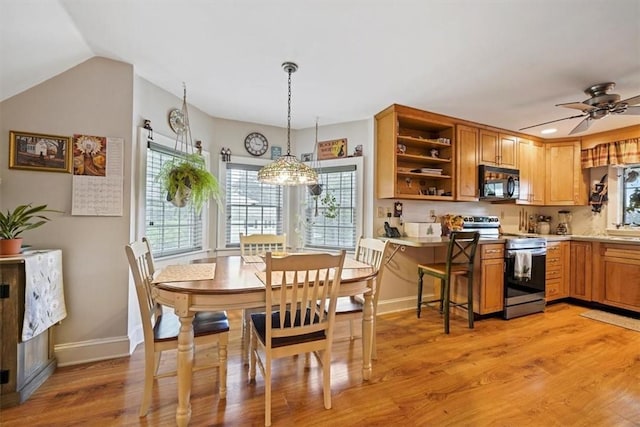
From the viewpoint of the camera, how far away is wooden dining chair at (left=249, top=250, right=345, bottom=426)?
1549 millimetres

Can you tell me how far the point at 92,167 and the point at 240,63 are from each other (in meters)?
1.43

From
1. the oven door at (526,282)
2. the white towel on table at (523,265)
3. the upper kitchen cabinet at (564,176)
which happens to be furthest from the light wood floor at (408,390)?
the upper kitchen cabinet at (564,176)

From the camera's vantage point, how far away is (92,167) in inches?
88.1

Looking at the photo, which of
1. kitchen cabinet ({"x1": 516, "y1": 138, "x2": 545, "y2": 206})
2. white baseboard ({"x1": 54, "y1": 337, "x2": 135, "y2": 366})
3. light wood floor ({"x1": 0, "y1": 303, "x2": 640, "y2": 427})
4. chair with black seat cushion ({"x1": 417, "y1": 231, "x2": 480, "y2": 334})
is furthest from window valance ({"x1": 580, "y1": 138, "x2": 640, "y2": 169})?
white baseboard ({"x1": 54, "y1": 337, "x2": 135, "y2": 366})

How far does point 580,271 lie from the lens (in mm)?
3762

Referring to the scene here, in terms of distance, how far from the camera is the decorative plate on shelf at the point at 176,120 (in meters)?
2.95

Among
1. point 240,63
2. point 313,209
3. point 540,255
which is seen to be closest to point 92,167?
point 240,63

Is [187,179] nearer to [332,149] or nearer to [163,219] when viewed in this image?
[163,219]

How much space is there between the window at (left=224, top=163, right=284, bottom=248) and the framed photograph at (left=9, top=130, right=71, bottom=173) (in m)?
1.63

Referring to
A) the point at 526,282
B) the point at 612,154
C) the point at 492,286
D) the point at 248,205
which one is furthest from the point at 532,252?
the point at 248,205

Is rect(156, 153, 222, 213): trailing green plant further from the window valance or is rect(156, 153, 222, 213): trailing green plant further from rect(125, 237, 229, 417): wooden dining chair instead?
the window valance

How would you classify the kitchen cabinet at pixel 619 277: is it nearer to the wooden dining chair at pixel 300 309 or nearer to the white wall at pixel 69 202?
the wooden dining chair at pixel 300 309

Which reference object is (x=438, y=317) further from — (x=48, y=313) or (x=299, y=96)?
(x=48, y=313)

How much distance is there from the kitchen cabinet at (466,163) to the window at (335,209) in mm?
1248
